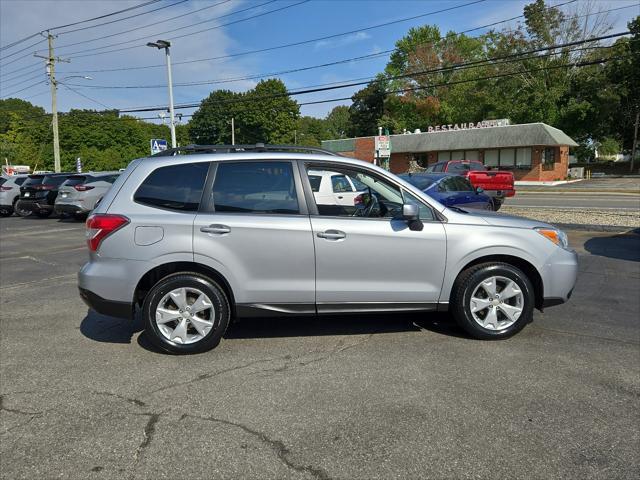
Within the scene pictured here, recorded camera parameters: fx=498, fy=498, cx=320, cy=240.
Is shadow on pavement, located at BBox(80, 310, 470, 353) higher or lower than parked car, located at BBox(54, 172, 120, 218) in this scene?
lower

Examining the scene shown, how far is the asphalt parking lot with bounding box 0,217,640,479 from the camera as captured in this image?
2.84 metres

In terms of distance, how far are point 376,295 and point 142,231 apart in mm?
2141

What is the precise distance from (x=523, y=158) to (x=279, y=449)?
143 feet

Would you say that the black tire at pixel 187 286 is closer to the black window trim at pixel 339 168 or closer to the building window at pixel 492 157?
the black window trim at pixel 339 168

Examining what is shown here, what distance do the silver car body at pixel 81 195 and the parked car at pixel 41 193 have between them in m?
1.93

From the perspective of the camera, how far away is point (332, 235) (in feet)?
14.4

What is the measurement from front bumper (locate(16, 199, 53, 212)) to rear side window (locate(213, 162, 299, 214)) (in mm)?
16636

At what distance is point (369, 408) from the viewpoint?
3445 millimetres

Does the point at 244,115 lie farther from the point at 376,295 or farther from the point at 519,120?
the point at 376,295

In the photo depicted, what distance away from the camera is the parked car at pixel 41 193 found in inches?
722

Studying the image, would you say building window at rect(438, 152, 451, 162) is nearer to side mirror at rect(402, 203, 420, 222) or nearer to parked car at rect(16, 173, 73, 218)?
parked car at rect(16, 173, 73, 218)

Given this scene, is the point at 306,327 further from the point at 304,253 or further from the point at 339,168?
the point at 339,168

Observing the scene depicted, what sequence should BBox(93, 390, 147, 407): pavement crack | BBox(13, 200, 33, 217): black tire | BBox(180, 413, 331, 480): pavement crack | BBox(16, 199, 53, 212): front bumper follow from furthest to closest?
1. BBox(13, 200, 33, 217): black tire
2. BBox(16, 199, 53, 212): front bumper
3. BBox(93, 390, 147, 407): pavement crack
4. BBox(180, 413, 331, 480): pavement crack

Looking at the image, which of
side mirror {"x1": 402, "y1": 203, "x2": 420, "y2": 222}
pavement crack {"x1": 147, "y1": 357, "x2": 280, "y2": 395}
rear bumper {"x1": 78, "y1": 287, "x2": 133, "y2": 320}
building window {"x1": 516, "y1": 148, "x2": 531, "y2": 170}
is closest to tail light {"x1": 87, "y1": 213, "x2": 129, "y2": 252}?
rear bumper {"x1": 78, "y1": 287, "x2": 133, "y2": 320}
